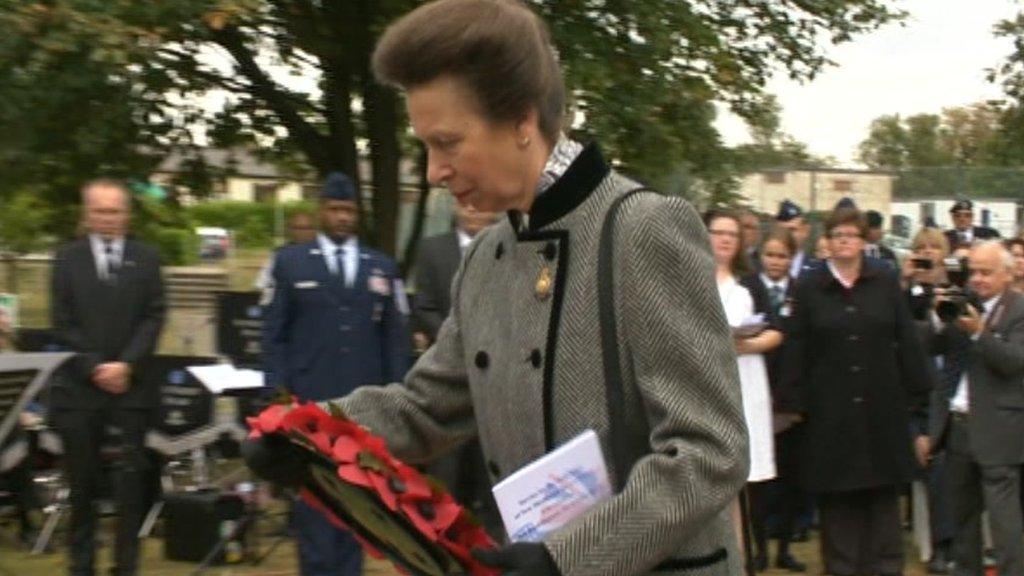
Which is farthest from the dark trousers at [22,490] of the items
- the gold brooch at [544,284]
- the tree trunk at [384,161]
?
the gold brooch at [544,284]

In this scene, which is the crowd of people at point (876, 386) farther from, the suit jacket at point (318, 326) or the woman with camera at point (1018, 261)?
the suit jacket at point (318, 326)

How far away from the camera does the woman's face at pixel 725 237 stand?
860cm

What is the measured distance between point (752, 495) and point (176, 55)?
527 cm

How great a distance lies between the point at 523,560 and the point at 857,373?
6.66 meters

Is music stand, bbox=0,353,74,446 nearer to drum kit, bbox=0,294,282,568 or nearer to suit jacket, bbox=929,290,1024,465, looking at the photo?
drum kit, bbox=0,294,282,568

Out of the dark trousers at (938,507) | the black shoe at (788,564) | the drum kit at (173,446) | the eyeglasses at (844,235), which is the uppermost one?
the eyeglasses at (844,235)

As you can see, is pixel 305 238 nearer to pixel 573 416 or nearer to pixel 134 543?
pixel 134 543

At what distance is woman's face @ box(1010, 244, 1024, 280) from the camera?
9237mm

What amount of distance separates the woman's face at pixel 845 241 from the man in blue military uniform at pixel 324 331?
2.14m

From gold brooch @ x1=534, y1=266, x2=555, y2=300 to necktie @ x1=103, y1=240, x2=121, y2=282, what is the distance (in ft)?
19.8

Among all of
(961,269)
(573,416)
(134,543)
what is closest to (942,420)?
(961,269)

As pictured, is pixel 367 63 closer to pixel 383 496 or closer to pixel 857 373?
pixel 857 373

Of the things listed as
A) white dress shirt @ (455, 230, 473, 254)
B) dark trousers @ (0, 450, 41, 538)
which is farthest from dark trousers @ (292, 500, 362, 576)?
dark trousers @ (0, 450, 41, 538)

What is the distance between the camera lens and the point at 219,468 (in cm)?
1104
